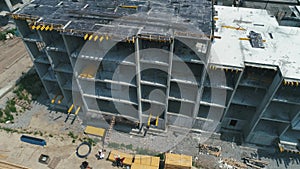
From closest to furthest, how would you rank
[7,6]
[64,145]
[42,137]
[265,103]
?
[265,103]
[64,145]
[42,137]
[7,6]

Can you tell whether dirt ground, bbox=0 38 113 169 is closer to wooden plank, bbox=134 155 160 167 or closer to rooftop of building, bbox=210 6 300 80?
wooden plank, bbox=134 155 160 167

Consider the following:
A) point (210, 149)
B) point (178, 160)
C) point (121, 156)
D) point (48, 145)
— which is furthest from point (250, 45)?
point (48, 145)

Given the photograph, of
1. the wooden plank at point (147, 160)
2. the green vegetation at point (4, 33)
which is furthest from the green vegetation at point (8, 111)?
the green vegetation at point (4, 33)

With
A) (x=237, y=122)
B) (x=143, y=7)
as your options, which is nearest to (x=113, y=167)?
(x=237, y=122)

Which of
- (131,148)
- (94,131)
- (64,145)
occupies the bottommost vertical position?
(64,145)

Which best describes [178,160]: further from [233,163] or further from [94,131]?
[94,131]

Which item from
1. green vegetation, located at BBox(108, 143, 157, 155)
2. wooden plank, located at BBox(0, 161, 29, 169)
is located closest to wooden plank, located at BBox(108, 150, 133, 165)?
green vegetation, located at BBox(108, 143, 157, 155)

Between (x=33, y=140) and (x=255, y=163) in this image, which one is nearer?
(x=255, y=163)
